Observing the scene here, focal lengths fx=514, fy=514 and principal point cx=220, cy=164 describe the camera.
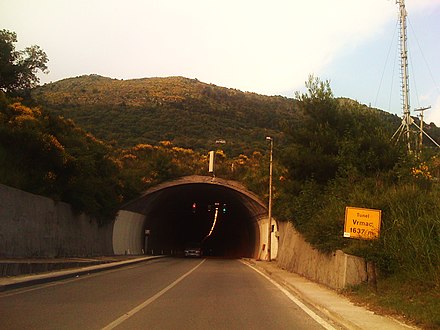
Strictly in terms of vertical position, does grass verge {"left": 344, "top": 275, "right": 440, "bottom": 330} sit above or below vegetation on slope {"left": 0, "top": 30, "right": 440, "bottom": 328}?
below

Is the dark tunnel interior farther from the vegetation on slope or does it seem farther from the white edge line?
the white edge line

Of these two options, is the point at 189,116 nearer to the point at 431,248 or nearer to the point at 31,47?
the point at 31,47

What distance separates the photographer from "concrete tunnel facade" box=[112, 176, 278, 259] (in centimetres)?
4716

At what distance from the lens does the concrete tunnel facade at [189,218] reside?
1857 inches

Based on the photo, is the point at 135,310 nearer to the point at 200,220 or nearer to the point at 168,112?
the point at 200,220

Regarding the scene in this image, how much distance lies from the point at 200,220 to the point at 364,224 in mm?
67689

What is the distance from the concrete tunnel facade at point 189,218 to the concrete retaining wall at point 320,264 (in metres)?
13.2

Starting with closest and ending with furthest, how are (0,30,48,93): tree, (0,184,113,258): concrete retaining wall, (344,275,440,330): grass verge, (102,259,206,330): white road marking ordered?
(102,259,206,330): white road marking → (344,275,440,330): grass verge → (0,184,113,258): concrete retaining wall → (0,30,48,93): tree

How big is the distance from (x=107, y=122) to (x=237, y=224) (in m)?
23.3

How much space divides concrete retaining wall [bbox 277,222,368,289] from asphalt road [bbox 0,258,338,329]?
1.86m

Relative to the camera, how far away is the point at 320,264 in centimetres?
2014

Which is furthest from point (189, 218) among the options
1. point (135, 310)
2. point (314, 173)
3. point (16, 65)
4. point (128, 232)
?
point (135, 310)

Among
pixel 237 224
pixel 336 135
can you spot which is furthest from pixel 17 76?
pixel 237 224

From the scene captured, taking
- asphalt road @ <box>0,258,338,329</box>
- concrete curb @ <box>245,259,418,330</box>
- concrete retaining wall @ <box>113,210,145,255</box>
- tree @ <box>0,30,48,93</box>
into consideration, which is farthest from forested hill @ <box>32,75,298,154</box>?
concrete curb @ <box>245,259,418,330</box>
